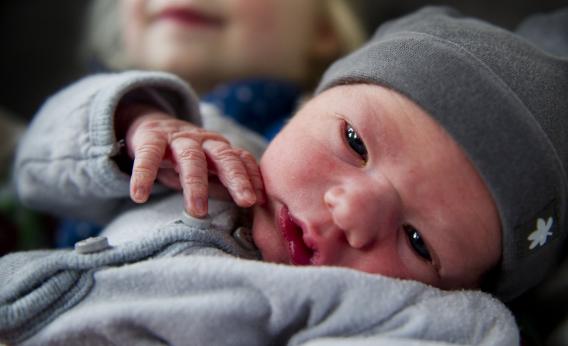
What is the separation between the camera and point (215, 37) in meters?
1.21

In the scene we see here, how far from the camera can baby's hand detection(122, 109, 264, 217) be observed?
26.4 inches

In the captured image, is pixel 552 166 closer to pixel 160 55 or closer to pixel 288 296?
pixel 288 296

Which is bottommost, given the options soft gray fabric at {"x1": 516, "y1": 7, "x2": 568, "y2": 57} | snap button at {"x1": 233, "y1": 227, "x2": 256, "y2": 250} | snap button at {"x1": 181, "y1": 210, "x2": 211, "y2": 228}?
snap button at {"x1": 233, "y1": 227, "x2": 256, "y2": 250}

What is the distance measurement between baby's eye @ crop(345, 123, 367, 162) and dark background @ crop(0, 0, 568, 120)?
0.77 meters

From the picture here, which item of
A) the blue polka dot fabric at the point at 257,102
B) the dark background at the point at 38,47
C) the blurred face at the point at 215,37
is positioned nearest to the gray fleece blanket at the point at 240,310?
the blue polka dot fabric at the point at 257,102

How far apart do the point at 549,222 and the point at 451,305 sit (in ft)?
0.57

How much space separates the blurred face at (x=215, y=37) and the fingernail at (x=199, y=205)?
609 mm

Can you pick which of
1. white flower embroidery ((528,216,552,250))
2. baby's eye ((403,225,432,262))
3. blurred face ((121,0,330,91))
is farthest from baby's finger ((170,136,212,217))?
blurred face ((121,0,330,91))

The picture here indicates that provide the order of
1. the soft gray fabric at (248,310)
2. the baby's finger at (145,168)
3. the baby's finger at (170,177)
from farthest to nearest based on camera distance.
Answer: the baby's finger at (170,177)
the baby's finger at (145,168)
the soft gray fabric at (248,310)

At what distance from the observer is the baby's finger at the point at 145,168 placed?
66cm

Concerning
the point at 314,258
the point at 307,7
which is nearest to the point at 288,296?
the point at 314,258

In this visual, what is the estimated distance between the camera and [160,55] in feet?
4.00

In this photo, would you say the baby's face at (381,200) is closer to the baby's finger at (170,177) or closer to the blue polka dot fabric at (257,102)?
the baby's finger at (170,177)

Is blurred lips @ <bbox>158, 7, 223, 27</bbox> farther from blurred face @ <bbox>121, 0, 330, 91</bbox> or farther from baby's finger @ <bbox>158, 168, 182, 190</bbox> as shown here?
baby's finger @ <bbox>158, 168, 182, 190</bbox>
